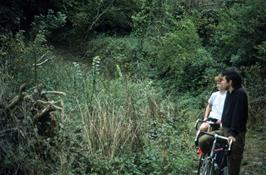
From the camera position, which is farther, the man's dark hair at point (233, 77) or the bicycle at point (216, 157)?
the man's dark hair at point (233, 77)

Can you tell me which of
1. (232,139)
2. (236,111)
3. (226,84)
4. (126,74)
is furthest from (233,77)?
(126,74)

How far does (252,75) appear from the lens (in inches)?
569

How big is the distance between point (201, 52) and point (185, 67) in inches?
27.7

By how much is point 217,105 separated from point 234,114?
976 millimetres

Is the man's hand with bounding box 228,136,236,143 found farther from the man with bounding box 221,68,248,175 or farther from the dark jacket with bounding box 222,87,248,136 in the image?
the dark jacket with bounding box 222,87,248,136

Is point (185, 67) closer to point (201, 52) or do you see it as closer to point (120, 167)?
point (201, 52)

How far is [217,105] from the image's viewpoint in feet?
27.1

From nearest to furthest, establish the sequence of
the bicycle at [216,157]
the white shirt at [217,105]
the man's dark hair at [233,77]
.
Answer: the bicycle at [216,157], the man's dark hair at [233,77], the white shirt at [217,105]

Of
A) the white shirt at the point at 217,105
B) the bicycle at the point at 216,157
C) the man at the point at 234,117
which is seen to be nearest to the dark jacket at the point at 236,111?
the man at the point at 234,117

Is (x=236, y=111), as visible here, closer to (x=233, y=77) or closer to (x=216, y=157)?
(x=233, y=77)

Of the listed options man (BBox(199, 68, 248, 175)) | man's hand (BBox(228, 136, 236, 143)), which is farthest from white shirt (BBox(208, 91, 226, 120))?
man's hand (BBox(228, 136, 236, 143))

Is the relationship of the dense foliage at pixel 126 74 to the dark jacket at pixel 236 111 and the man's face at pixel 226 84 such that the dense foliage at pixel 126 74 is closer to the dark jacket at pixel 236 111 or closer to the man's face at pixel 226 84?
the dark jacket at pixel 236 111

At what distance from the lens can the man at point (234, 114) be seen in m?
7.30

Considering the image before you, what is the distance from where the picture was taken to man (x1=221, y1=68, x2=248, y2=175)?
288 inches
